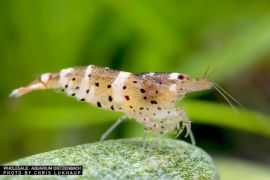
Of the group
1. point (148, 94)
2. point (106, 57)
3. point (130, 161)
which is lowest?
point (130, 161)

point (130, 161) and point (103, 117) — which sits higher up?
point (103, 117)

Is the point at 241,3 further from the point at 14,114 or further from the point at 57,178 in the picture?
the point at 57,178

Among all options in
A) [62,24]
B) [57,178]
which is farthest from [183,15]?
[57,178]

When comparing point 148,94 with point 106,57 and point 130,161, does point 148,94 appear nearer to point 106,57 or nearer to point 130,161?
point 130,161

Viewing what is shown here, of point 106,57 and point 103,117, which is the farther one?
point 106,57

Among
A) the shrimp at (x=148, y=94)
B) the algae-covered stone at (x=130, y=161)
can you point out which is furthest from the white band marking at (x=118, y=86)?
the algae-covered stone at (x=130, y=161)

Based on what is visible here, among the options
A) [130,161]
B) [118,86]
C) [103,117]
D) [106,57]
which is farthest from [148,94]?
[106,57]

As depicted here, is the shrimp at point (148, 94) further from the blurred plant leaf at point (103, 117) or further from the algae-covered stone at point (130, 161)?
the blurred plant leaf at point (103, 117)

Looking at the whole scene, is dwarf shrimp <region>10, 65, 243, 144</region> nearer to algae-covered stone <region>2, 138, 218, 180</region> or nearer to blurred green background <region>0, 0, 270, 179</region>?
algae-covered stone <region>2, 138, 218, 180</region>
